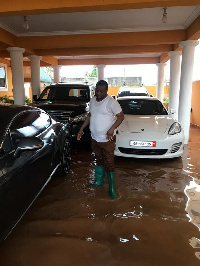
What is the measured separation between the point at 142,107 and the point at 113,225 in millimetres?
3546

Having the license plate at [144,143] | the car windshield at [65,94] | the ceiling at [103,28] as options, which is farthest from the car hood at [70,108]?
the ceiling at [103,28]

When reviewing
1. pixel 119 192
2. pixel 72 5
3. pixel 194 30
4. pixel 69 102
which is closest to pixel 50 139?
pixel 119 192

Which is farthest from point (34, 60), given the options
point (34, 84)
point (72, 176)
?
point (72, 176)

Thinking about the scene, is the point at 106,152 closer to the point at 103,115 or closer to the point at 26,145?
the point at 103,115

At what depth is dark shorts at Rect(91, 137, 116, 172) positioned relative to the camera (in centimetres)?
322

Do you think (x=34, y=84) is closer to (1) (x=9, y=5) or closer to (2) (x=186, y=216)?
(1) (x=9, y=5)

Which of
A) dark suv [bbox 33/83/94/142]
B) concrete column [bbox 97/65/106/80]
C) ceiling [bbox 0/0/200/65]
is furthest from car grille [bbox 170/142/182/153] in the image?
concrete column [bbox 97/65/106/80]

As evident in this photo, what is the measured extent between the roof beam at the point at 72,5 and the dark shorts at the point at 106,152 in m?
2.30

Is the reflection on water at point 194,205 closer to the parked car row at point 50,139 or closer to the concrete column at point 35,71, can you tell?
the parked car row at point 50,139

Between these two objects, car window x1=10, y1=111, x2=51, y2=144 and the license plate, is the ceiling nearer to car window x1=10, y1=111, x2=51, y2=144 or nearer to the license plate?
car window x1=10, y1=111, x2=51, y2=144

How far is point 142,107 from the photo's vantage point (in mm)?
5691

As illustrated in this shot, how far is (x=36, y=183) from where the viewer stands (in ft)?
8.21

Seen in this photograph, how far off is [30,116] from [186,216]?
7.39ft

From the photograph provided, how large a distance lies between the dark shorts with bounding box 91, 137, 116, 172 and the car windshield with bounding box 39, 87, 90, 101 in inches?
136
